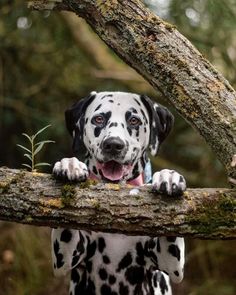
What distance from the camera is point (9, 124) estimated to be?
870 centimetres

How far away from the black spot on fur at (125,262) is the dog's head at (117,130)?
378 millimetres

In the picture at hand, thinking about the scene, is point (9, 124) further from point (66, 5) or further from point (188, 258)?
point (66, 5)

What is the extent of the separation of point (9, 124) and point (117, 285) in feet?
15.7

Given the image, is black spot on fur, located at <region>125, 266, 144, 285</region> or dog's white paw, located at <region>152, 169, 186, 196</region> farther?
black spot on fur, located at <region>125, 266, 144, 285</region>

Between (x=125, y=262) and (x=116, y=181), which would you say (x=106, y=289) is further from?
(x=116, y=181)

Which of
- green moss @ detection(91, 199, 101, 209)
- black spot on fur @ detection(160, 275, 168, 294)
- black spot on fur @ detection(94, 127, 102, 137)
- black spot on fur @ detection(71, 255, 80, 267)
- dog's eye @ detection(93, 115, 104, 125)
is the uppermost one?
dog's eye @ detection(93, 115, 104, 125)

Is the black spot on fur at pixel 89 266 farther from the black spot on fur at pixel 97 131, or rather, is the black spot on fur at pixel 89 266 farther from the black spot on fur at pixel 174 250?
the black spot on fur at pixel 97 131

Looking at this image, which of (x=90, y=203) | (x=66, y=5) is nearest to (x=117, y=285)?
(x=90, y=203)

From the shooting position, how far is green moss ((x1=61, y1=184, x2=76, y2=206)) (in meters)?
3.22

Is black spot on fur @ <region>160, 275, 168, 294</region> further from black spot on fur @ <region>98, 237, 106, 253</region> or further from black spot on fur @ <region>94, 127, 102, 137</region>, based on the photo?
black spot on fur @ <region>94, 127, 102, 137</region>

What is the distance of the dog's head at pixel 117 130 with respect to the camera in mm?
3915

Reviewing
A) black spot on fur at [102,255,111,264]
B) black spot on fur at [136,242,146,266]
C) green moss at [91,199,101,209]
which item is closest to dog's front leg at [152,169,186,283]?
black spot on fur at [136,242,146,266]

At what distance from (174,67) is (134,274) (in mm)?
A: 1125

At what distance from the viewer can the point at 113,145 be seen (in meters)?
3.85
